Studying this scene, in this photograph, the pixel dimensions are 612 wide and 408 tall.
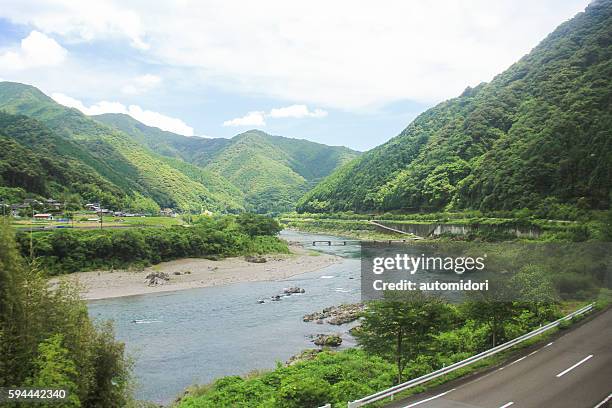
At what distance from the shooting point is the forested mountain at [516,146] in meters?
74.8

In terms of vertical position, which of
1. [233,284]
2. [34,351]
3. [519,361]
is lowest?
[233,284]

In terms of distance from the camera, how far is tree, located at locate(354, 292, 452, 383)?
17094 millimetres

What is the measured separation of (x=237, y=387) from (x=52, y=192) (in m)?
82.1

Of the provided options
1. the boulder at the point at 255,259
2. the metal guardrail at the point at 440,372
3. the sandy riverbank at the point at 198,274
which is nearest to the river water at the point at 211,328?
the sandy riverbank at the point at 198,274

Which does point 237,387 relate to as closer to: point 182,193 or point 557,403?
point 557,403

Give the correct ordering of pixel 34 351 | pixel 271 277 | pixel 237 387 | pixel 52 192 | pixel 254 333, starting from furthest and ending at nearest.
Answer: pixel 52 192 → pixel 271 277 → pixel 254 333 → pixel 237 387 → pixel 34 351

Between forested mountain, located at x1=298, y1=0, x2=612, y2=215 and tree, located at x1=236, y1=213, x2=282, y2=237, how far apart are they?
39067 millimetres

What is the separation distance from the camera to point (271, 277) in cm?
5809

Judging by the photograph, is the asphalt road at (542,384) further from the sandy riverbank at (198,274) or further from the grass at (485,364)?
the sandy riverbank at (198,274)

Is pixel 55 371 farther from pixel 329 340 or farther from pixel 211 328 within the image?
pixel 211 328

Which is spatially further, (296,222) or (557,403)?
(296,222)

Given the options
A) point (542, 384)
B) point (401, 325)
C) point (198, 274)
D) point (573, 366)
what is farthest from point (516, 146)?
point (542, 384)

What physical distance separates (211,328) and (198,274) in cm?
2433

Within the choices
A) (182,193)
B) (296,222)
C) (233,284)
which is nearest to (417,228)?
(233,284)
